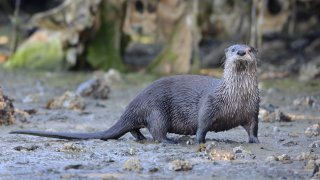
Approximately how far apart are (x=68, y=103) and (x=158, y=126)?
322 cm

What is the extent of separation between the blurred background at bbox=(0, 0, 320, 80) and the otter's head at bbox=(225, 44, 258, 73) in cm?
614

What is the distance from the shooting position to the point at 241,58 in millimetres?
7449

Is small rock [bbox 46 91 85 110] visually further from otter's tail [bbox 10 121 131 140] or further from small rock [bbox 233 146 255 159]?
small rock [bbox 233 146 255 159]

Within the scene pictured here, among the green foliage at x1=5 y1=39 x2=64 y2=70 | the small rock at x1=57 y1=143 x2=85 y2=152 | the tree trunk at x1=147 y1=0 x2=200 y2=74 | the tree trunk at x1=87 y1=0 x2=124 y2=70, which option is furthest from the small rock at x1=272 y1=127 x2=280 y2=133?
the green foliage at x1=5 y1=39 x2=64 y2=70

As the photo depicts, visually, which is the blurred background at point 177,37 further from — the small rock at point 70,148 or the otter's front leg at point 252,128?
the small rock at point 70,148

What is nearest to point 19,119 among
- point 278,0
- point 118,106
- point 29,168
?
point 118,106

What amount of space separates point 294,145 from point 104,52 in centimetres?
921

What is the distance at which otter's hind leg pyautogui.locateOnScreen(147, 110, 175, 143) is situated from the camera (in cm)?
775

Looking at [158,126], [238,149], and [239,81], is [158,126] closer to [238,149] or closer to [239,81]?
[239,81]

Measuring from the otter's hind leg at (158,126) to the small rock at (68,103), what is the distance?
10.2 ft

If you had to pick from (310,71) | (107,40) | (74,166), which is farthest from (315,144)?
(107,40)

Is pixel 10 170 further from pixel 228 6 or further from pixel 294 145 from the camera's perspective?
pixel 228 6

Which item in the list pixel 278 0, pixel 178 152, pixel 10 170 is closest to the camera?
pixel 10 170

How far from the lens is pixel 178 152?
278 inches
